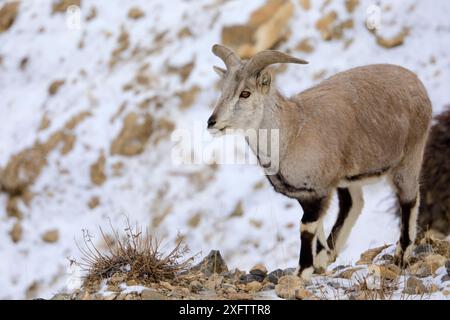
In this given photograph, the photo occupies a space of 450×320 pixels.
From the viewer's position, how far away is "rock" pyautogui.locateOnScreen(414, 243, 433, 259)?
7.02m

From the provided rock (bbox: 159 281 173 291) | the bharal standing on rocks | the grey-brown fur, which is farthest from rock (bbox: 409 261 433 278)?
the grey-brown fur

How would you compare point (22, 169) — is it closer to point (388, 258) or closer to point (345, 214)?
point (345, 214)

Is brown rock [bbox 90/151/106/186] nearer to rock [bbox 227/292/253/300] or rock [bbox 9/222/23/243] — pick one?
rock [bbox 9/222/23/243]

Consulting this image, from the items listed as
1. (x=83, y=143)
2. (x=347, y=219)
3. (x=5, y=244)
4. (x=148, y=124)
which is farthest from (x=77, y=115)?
(x=347, y=219)

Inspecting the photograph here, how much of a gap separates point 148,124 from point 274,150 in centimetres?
787

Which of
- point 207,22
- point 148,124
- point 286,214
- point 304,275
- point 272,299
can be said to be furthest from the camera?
point 207,22

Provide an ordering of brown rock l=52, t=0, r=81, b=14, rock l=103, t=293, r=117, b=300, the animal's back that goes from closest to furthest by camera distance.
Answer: rock l=103, t=293, r=117, b=300 < the animal's back < brown rock l=52, t=0, r=81, b=14

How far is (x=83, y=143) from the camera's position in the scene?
14.4m

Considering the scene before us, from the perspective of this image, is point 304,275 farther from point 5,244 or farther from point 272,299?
point 5,244

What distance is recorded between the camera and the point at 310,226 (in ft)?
21.1

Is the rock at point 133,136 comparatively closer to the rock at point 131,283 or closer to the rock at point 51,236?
the rock at point 51,236

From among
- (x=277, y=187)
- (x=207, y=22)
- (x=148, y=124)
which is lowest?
(x=277, y=187)

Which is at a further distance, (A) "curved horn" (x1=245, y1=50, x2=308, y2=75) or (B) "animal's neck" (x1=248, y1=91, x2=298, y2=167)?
(B) "animal's neck" (x1=248, y1=91, x2=298, y2=167)

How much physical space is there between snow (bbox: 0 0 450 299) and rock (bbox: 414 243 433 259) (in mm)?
2842
